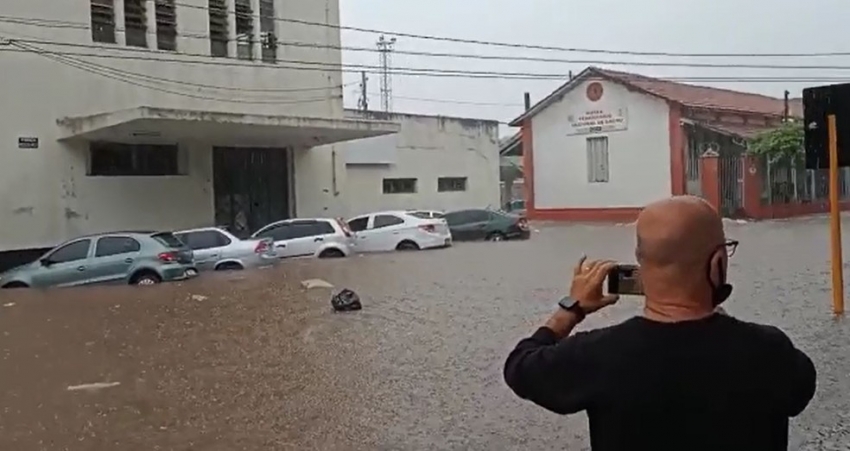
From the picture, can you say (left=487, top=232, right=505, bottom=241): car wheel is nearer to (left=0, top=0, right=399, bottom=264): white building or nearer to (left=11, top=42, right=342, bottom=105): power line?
(left=0, top=0, right=399, bottom=264): white building

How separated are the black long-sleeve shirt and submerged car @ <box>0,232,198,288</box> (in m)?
17.8

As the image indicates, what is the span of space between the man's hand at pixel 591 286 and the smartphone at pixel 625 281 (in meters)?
0.02

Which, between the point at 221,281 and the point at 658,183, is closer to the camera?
the point at 221,281

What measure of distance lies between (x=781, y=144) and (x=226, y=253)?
82.5 feet

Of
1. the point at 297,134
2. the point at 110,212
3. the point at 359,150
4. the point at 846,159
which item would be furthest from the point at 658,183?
the point at 846,159

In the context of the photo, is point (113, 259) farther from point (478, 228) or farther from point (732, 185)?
point (732, 185)

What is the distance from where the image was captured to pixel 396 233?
1078 inches

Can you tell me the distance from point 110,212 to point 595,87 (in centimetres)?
2258

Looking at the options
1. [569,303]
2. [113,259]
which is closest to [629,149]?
[113,259]

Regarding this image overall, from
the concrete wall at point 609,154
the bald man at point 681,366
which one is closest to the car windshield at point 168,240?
the bald man at point 681,366

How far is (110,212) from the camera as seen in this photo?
1013 inches

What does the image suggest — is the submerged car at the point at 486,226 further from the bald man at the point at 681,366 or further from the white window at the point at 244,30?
the bald man at the point at 681,366

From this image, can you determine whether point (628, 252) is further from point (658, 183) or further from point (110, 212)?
point (658, 183)

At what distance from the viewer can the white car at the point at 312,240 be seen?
81.4ft
